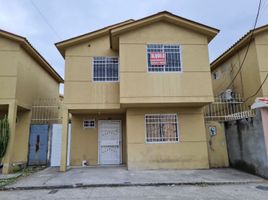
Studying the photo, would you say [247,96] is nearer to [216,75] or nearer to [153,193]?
[216,75]

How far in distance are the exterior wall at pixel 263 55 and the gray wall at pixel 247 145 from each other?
242 cm

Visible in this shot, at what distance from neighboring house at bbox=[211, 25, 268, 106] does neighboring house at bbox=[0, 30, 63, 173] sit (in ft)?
37.1

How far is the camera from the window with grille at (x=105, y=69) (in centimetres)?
1021

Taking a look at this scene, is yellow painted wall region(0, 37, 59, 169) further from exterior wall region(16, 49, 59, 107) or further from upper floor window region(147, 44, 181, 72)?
upper floor window region(147, 44, 181, 72)

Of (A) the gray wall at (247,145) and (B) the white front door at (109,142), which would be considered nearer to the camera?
(A) the gray wall at (247,145)

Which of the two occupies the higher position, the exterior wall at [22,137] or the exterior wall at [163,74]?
the exterior wall at [163,74]

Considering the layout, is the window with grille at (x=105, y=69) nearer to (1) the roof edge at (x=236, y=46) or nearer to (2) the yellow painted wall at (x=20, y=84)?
(2) the yellow painted wall at (x=20, y=84)

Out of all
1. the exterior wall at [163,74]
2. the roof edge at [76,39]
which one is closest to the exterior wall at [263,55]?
the exterior wall at [163,74]

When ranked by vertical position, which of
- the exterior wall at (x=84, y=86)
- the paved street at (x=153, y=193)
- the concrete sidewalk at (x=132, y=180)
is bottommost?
the paved street at (x=153, y=193)

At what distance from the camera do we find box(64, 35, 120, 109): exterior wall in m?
9.79

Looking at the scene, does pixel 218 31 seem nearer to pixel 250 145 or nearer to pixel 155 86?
pixel 155 86

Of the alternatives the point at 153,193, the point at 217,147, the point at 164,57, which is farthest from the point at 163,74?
the point at 153,193

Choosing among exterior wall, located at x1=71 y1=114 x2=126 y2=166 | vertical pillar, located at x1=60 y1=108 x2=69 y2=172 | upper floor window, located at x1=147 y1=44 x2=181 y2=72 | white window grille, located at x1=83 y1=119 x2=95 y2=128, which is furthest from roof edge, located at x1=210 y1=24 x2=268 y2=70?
vertical pillar, located at x1=60 y1=108 x2=69 y2=172

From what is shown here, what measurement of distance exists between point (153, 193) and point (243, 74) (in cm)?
893
